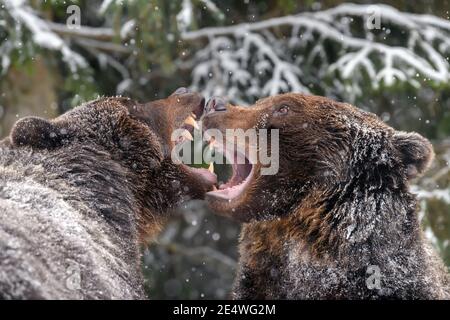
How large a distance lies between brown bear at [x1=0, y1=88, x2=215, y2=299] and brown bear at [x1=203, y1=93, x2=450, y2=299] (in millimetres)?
342

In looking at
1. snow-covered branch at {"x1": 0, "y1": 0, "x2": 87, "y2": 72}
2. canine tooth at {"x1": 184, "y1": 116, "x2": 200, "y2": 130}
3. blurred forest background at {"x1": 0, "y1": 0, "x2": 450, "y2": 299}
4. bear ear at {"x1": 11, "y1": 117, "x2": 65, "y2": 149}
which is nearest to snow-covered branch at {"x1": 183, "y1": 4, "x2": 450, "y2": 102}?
blurred forest background at {"x1": 0, "y1": 0, "x2": 450, "y2": 299}

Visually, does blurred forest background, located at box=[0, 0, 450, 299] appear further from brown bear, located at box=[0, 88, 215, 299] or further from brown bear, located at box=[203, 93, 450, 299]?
brown bear, located at box=[203, 93, 450, 299]

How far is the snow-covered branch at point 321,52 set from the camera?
9008 millimetres

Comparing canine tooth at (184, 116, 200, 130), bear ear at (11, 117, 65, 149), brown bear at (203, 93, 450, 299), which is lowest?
brown bear at (203, 93, 450, 299)

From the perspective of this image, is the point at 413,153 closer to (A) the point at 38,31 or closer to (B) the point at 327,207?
(B) the point at 327,207

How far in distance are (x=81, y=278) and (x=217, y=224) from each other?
9.03 m

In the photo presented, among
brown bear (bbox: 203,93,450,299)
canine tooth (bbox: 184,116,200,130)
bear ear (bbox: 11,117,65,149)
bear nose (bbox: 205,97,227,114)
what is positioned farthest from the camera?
canine tooth (bbox: 184,116,200,130)

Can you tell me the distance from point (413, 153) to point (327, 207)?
61cm

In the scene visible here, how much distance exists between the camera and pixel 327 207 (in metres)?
4.60

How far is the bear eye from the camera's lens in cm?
498

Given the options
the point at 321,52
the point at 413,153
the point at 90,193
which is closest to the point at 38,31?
the point at 321,52

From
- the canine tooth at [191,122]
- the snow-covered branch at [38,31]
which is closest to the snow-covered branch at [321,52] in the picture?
the snow-covered branch at [38,31]

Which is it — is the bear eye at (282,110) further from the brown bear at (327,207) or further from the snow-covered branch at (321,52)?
the snow-covered branch at (321,52)

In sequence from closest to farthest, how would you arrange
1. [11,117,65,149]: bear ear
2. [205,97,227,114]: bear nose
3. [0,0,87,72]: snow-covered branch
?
1. [11,117,65,149]: bear ear
2. [205,97,227,114]: bear nose
3. [0,0,87,72]: snow-covered branch
